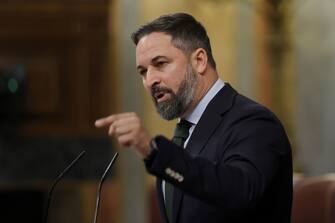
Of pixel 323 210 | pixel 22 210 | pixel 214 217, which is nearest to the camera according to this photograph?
pixel 214 217

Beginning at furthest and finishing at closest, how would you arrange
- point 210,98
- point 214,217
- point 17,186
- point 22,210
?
point 17,186
point 22,210
point 210,98
point 214,217

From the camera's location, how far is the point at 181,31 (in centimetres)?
195

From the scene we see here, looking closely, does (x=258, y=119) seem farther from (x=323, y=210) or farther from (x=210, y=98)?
(x=323, y=210)

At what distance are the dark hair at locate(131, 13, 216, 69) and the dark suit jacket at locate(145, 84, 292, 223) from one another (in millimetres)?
119

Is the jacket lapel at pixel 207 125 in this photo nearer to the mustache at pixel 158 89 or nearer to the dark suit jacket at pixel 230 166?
the dark suit jacket at pixel 230 166

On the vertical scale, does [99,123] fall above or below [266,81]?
below

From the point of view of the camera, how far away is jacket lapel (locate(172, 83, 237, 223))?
1904mm

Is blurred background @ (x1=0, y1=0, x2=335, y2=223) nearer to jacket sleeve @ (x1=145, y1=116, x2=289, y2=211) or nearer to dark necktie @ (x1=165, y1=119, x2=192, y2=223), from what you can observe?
dark necktie @ (x1=165, y1=119, x2=192, y2=223)

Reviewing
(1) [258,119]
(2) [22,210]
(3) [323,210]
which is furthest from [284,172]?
(2) [22,210]

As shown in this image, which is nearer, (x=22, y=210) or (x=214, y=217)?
(x=214, y=217)

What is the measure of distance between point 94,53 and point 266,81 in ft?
3.16

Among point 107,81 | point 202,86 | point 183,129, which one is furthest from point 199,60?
point 107,81

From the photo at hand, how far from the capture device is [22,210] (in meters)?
4.12

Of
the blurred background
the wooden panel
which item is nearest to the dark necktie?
the blurred background
